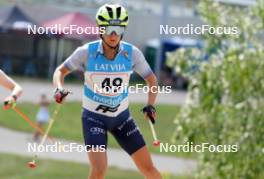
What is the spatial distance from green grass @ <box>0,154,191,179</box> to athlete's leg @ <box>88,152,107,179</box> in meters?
9.70

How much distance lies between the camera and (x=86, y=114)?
9305mm

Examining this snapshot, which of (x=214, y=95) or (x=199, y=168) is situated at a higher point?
(x=214, y=95)

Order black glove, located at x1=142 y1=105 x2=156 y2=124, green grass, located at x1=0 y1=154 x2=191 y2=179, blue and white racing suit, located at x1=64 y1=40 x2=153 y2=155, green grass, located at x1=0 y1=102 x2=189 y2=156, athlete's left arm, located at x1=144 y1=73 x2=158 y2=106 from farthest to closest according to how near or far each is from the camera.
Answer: green grass, located at x1=0 y1=102 x2=189 y2=156 → green grass, located at x1=0 y1=154 x2=191 y2=179 → athlete's left arm, located at x1=144 y1=73 x2=158 y2=106 → black glove, located at x1=142 y1=105 x2=156 y2=124 → blue and white racing suit, located at x1=64 y1=40 x2=153 y2=155

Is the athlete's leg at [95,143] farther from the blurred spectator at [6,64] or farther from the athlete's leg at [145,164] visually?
the blurred spectator at [6,64]

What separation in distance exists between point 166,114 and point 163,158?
9.60 metres

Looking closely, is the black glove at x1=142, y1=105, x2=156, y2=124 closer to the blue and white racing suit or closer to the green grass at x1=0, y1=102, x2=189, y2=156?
the blue and white racing suit

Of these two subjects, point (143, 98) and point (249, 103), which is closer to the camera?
point (249, 103)

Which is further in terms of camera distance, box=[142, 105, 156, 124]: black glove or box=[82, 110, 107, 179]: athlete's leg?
box=[142, 105, 156, 124]: black glove

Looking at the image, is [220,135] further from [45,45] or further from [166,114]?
[45,45]

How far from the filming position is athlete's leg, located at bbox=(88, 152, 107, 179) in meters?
9.03

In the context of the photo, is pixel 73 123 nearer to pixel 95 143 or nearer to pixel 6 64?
pixel 6 64

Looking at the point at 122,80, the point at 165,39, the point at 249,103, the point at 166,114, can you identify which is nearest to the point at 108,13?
the point at 122,80

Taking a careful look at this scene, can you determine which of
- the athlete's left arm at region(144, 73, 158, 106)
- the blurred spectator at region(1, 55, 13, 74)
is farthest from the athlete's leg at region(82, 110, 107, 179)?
the blurred spectator at region(1, 55, 13, 74)

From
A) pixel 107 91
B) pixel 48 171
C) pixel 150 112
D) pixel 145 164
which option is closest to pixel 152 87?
pixel 150 112
